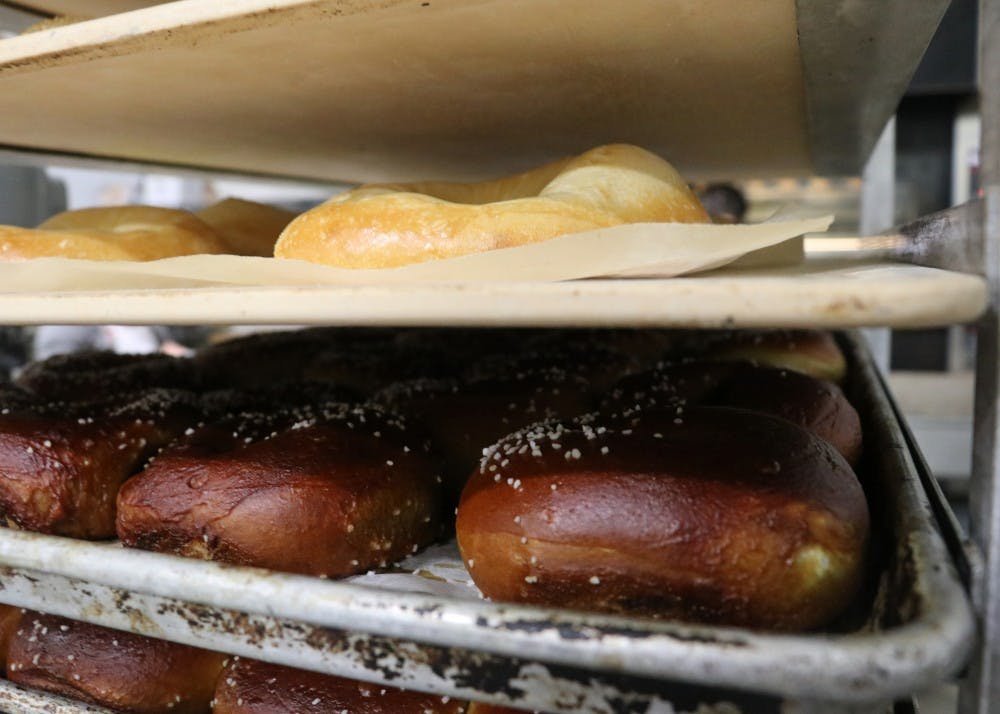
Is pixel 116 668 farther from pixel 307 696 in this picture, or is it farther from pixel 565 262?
pixel 565 262

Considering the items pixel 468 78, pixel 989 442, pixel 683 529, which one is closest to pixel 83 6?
pixel 468 78

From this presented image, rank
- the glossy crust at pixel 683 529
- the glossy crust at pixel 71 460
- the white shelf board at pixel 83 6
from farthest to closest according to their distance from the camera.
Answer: the white shelf board at pixel 83 6 < the glossy crust at pixel 71 460 < the glossy crust at pixel 683 529

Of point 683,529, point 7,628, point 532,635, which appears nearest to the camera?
point 532,635

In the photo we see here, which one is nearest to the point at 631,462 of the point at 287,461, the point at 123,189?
the point at 287,461

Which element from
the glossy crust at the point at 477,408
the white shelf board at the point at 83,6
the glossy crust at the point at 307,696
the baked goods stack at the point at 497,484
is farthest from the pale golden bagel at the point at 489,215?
the white shelf board at the point at 83,6

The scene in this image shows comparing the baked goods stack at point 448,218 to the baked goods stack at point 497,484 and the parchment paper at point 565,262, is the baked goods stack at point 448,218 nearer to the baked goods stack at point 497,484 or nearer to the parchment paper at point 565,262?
the parchment paper at point 565,262
